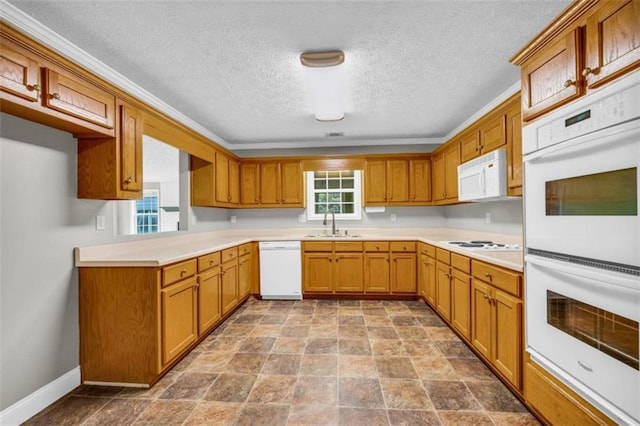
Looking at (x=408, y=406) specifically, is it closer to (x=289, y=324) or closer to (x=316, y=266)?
(x=289, y=324)

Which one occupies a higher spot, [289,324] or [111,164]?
[111,164]

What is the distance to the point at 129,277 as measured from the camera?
216 centimetres

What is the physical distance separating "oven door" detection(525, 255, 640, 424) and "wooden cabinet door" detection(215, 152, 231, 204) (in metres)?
3.53

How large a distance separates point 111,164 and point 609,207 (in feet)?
9.85

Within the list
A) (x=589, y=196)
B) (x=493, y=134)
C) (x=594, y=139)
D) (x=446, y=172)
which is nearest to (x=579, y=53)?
(x=594, y=139)

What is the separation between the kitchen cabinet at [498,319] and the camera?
187cm

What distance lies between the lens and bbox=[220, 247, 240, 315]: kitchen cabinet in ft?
11.0

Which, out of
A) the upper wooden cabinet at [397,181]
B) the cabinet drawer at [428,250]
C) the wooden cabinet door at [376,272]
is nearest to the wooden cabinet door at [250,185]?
the upper wooden cabinet at [397,181]

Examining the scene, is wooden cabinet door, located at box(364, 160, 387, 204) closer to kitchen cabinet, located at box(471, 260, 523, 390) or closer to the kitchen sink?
the kitchen sink

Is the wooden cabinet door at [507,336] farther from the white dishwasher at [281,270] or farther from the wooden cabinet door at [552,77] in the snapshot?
the white dishwasher at [281,270]

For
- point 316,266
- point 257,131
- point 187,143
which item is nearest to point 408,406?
point 316,266

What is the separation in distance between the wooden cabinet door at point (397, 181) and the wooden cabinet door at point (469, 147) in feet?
3.78

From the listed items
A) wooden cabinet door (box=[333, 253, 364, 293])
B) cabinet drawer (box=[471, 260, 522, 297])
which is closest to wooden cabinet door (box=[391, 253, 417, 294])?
wooden cabinet door (box=[333, 253, 364, 293])

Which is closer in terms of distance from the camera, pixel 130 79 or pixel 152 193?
pixel 130 79
